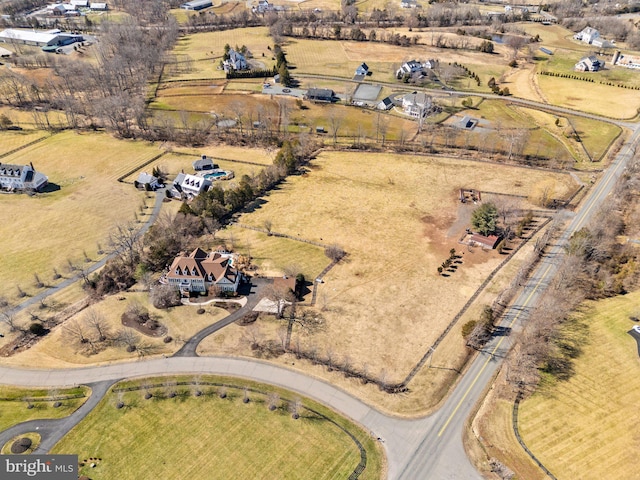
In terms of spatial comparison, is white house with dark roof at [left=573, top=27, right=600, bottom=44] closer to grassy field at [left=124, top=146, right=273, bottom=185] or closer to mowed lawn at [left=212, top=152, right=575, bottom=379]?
mowed lawn at [left=212, top=152, right=575, bottom=379]

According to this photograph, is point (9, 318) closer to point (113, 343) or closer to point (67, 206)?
point (113, 343)

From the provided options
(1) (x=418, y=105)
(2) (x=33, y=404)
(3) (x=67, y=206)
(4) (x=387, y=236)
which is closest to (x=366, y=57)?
(1) (x=418, y=105)

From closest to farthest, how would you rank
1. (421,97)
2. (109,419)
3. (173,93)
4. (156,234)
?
Answer: 1. (109,419)
2. (156,234)
3. (421,97)
4. (173,93)

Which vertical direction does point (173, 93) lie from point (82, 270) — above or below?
above

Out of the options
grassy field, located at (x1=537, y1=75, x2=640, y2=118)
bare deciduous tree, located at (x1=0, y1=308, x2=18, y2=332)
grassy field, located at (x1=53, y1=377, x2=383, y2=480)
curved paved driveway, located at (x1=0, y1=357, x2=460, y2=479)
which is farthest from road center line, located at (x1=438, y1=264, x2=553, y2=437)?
grassy field, located at (x1=537, y1=75, x2=640, y2=118)

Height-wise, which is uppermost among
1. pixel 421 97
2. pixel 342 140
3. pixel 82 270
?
pixel 421 97

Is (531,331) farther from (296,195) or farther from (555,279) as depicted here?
(296,195)

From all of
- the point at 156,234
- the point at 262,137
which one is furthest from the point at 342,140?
the point at 156,234
